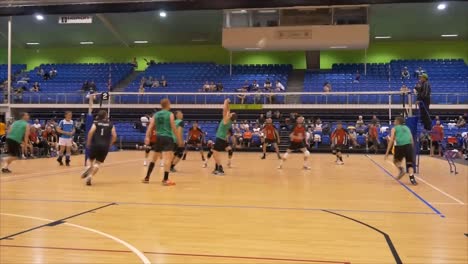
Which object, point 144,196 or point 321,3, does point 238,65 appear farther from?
point 321,3

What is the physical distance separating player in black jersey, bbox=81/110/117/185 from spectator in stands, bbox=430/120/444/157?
1700cm

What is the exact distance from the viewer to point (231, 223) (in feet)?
18.9

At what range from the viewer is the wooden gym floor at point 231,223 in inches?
170

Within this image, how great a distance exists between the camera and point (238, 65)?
34625 mm

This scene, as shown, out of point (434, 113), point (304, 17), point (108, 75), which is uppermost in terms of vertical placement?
point (304, 17)

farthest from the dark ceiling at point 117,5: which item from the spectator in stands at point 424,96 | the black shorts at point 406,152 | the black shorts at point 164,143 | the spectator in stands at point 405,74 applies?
the spectator in stands at point 405,74

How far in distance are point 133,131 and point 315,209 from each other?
22.6 m

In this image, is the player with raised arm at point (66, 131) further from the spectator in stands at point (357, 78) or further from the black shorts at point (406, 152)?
the spectator in stands at point (357, 78)

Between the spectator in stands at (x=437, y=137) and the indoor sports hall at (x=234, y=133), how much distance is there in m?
0.12

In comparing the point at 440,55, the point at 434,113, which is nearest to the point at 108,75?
the point at 434,113

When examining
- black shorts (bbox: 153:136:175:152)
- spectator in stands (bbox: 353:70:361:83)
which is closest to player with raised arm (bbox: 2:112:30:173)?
black shorts (bbox: 153:136:175:152)

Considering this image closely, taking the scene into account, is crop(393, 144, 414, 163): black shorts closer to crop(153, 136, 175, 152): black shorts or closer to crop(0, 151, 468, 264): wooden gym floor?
crop(0, 151, 468, 264): wooden gym floor

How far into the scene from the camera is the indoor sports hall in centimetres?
463

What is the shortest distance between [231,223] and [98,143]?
5.07m
